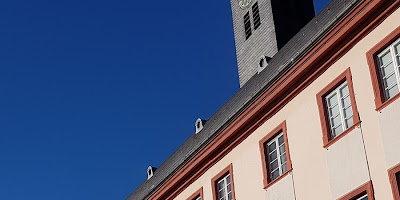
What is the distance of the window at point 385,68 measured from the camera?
80.2 feet

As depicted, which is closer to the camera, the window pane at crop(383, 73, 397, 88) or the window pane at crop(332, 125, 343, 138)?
the window pane at crop(383, 73, 397, 88)

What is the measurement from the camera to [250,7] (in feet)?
133

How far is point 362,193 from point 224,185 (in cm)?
852

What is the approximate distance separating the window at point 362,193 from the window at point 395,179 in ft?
2.44

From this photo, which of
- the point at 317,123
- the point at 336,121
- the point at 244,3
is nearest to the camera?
the point at 336,121

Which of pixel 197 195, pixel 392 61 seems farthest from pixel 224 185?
pixel 392 61

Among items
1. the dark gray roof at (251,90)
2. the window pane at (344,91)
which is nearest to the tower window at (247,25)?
the dark gray roof at (251,90)

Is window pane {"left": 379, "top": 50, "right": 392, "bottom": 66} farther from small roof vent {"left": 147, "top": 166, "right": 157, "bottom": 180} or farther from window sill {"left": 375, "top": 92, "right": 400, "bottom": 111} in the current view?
small roof vent {"left": 147, "top": 166, "right": 157, "bottom": 180}

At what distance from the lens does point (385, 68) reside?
82.2ft

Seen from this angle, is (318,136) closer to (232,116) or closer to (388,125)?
(388,125)

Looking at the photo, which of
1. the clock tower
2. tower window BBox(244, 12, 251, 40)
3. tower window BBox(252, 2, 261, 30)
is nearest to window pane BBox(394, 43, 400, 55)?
the clock tower

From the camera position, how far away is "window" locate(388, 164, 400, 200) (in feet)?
75.9

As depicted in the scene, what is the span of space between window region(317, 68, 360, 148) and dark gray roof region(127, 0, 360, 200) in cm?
172

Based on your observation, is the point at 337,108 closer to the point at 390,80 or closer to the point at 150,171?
the point at 390,80
